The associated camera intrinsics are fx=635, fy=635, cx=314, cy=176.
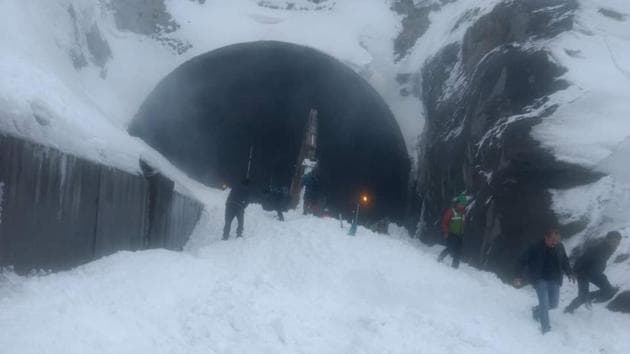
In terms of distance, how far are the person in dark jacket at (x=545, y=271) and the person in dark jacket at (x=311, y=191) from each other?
820cm

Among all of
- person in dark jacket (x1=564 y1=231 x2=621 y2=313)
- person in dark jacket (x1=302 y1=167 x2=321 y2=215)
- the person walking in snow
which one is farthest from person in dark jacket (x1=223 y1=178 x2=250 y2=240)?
person in dark jacket (x1=564 y1=231 x2=621 y2=313)

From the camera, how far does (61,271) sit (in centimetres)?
779

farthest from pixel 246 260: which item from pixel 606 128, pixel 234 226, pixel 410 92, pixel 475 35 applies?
pixel 410 92

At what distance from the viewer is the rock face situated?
1297cm

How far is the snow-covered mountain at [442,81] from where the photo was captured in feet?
39.5

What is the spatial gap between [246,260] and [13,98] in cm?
443

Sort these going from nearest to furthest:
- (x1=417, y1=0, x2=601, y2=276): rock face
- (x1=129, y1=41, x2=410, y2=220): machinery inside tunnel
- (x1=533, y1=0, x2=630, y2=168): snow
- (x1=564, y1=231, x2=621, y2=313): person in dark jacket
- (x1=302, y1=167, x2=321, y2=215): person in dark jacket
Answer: (x1=564, y1=231, x2=621, y2=313): person in dark jacket, (x1=533, y1=0, x2=630, y2=168): snow, (x1=417, y1=0, x2=601, y2=276): rock face, (x1=302, y1=167, x2=321, y2=215): person in dark jacket, (x1=129, y1=41, x2=410, y2=220): machinery inside tunnel

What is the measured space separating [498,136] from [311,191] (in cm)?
496

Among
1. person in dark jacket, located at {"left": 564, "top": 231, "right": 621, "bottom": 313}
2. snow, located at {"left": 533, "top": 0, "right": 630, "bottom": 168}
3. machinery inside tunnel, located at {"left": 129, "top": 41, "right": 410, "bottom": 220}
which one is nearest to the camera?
person in dark jacket, located at {"left": 564, "top": 231, "right": 621, "bottom": 313}

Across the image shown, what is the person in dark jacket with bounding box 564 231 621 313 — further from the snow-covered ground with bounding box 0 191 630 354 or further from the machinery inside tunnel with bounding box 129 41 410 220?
the machinery inside tunnel with bounding box 129 41 410 220

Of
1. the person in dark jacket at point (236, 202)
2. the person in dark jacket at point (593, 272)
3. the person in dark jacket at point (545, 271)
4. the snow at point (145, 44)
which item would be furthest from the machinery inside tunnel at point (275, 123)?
the person in dark jacket at point (545, 271)

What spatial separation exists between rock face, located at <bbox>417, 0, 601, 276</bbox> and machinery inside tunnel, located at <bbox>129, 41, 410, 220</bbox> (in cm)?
270

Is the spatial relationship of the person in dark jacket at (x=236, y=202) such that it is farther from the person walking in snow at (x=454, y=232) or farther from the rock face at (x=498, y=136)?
the rock face at (x=498, y=136)

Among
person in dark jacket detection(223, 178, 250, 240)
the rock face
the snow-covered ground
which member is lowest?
the snow-covered ground
